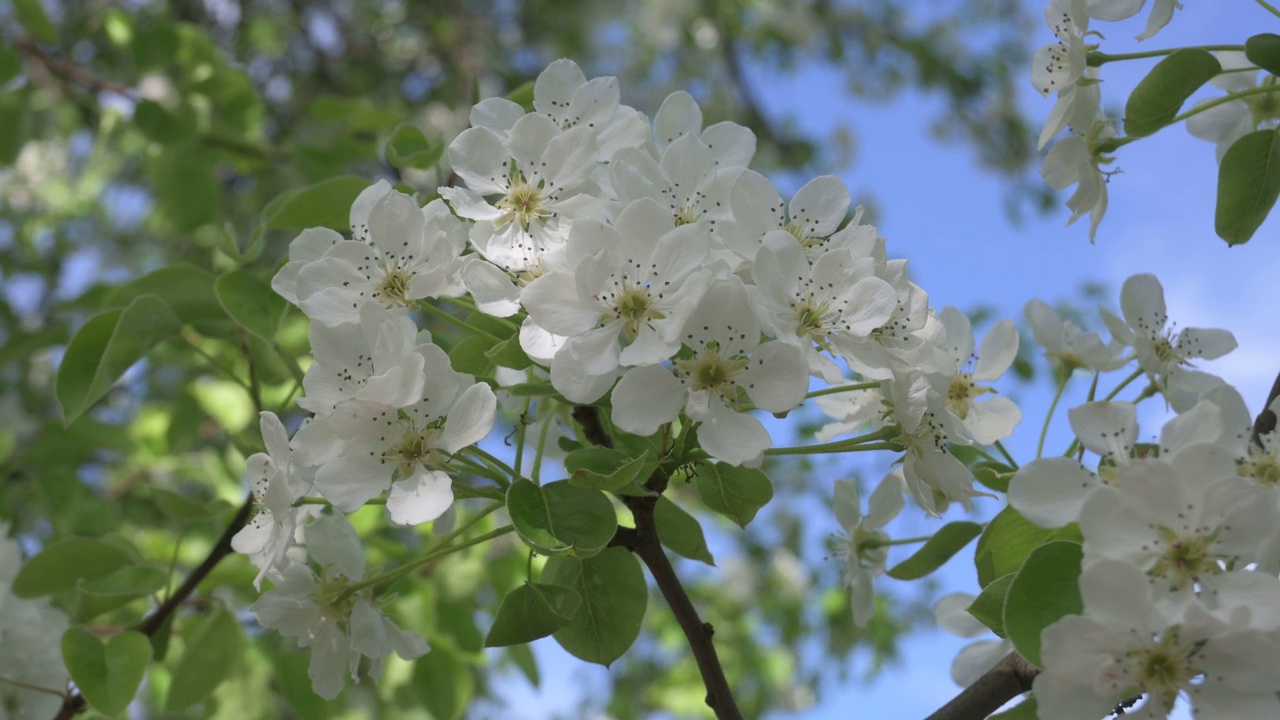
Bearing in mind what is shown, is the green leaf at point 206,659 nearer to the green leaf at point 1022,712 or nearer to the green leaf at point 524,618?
the green leaf at point 524,618

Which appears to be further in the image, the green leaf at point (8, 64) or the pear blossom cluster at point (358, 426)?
the green leaf at point (8, 64)

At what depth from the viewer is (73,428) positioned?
A: 2137 mm

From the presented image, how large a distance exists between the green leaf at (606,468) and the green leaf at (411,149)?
53 centimetres

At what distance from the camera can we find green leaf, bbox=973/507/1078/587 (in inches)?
38.5

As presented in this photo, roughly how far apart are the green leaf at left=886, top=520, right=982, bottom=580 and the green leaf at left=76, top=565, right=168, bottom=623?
3.13 ft

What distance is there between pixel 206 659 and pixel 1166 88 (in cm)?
137

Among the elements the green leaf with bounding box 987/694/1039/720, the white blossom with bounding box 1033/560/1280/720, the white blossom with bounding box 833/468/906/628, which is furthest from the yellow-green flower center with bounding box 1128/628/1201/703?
the white blossom with bounding box 833/468/906/628

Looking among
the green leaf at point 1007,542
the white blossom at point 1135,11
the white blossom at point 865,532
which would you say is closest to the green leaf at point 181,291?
the white blossom at point 865,532

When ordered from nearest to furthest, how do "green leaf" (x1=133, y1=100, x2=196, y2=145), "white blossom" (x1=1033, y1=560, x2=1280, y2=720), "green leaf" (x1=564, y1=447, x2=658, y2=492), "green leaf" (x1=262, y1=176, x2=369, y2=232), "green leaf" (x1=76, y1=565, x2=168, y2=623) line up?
"white blossom" (x1=1033, y1=560, x2=1280, y2=720) < "green leaf" (x1=564, y1=447, x2=658, y2=492) < "green leaf" (x1=262, y1=176, x2=369, y2=232) < "green leaf" (x1=76, y1=565, x2=168, y2=623) < "green leaf" (x1=133, y1=100, x2=196, y2=145)

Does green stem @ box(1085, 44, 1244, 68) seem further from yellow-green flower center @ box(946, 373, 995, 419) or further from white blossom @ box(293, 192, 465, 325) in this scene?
white blossom @ box(293, 192, 465, 325)

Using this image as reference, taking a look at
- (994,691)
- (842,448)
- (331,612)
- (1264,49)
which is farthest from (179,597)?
(1264,49)

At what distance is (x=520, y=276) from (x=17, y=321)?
2860 millimetres

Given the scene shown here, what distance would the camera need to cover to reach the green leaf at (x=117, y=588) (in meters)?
1.41

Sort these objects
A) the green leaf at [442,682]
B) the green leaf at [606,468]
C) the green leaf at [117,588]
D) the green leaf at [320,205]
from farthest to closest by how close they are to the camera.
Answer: the green leaf at [442,682]
the green leaf at [117,588]
the green leaf at [320,205]
the green leaf at [606,468]
